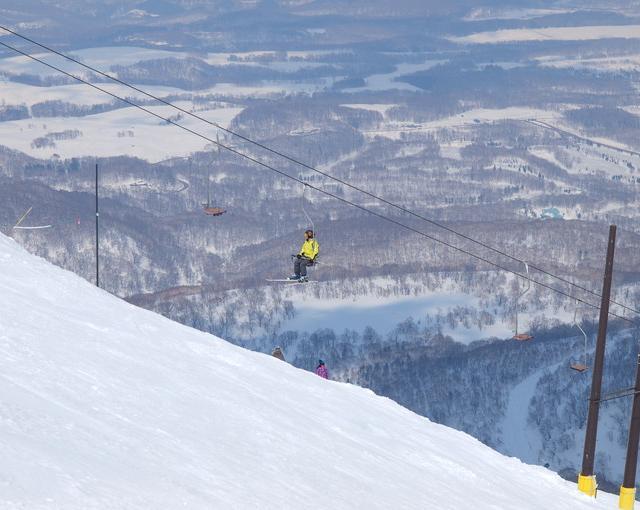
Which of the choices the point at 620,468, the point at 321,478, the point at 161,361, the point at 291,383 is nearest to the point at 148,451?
the point at 321,478

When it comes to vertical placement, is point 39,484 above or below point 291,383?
above

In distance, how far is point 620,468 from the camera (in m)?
113

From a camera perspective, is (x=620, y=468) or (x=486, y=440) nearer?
(x=620, y=468)

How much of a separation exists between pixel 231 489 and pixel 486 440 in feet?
363

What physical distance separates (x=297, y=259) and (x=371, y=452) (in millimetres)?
13186

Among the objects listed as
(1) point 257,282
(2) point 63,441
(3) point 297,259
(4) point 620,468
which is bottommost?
(1) point 257,282

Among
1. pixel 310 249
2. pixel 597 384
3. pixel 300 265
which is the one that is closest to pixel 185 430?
pixel 597 384

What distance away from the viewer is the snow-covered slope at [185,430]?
16.5 meters

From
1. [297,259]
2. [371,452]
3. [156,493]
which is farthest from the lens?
[297,259]

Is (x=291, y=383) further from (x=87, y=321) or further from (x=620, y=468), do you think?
(x=620, y=468)

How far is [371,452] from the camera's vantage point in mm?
22969

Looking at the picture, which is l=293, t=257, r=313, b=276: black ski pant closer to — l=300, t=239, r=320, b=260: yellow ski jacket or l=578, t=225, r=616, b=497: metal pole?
l=300, t=239, r=320, b=260: yellow ski jacket

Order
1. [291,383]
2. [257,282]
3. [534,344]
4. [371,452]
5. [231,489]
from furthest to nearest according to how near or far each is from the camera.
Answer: [257,282]
[534,344]
[291,383]
[371,452]
[231,489]

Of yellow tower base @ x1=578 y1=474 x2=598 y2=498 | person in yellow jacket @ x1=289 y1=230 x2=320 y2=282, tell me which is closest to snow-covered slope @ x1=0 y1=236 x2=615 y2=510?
yellow tower base @ x1=578 y1=474 x2=598 y2=498
